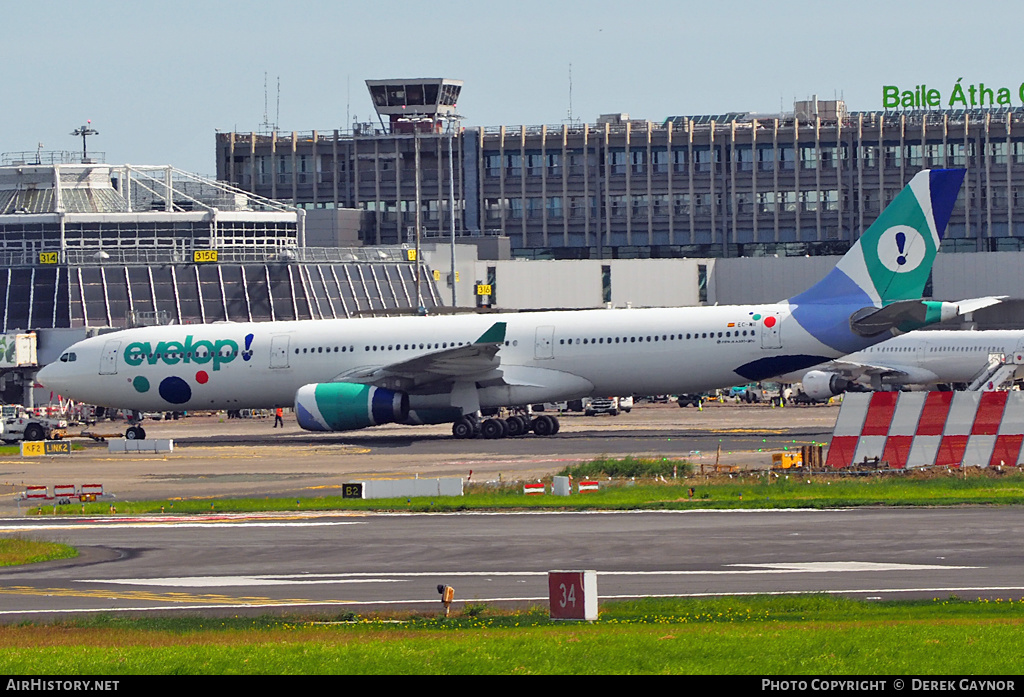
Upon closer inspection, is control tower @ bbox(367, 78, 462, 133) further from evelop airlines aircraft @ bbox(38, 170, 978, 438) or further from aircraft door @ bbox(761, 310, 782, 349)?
aircraft door @ bbox(761, 310, 782, 349)

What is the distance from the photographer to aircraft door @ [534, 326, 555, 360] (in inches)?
2143

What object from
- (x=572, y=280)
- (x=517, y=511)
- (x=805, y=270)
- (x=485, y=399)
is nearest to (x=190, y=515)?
(x=517, y=511)

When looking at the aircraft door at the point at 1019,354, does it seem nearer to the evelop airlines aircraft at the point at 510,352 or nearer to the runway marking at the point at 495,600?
the evelop airlines aircraft at the point at 510,352

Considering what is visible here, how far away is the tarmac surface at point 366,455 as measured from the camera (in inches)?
1615

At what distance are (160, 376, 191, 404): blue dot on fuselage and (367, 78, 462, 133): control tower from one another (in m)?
78.6

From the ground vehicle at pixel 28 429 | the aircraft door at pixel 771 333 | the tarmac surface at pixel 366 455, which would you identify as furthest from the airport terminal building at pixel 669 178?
the aircraft door at pixel 771 333

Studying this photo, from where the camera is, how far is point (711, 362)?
5275 centimetres

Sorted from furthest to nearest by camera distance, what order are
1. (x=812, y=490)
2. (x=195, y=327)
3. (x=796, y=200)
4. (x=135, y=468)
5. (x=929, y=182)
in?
1. (x=796, y=200)
2. (x=195, y=327)
3. (x=929, y=182)
4. (x=135, y=468)
5. (x=812, y=490)

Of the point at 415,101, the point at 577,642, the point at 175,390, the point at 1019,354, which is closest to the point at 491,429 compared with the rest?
the point at 175,390

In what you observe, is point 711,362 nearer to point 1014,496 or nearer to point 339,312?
point 1014,496

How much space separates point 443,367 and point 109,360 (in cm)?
1438

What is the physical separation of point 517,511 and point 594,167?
101840 mm

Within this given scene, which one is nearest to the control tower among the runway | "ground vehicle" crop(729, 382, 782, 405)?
"ground vehicle" crop(729, 382, 782, 405)

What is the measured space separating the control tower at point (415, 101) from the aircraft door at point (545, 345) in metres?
81.0
